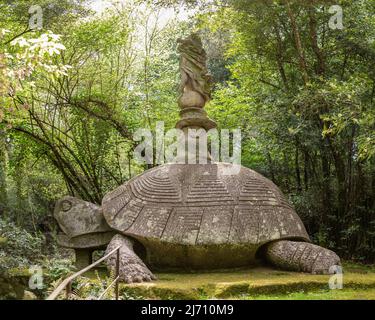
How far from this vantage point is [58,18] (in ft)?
36.9

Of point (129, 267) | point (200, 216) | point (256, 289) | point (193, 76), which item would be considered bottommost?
point (256, 289)

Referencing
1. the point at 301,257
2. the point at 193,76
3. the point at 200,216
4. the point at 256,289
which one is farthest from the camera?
the point at 193,76

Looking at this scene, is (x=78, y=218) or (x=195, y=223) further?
(x=78, y=218)

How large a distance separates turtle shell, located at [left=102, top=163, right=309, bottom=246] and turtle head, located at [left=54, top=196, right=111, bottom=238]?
9.4 inches

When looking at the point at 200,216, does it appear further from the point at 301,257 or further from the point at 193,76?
the point at 193,76

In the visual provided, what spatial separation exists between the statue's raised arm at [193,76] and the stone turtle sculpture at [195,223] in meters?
1.11

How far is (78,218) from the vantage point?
7.78 m

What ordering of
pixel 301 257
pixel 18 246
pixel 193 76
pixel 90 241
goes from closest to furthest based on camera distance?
pixel 301 257
pixel 90 241
pixel 193 76
pixel 18 246

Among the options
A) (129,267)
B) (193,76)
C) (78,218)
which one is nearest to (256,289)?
(129,267)

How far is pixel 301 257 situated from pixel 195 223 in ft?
4.87

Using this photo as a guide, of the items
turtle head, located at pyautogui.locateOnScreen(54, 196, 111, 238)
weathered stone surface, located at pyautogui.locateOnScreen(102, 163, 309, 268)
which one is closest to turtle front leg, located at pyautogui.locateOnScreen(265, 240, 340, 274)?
weathered stone surface, located at pyautogui.locateOnScreen(102, 163, 309, 268)

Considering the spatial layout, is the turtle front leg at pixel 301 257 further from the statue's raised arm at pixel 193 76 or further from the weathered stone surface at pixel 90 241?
the statue's raised arm at pixel 193 76

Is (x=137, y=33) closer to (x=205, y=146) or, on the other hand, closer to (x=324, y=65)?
(x=324, y=65)

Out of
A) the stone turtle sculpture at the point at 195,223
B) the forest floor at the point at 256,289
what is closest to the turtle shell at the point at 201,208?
the stone turtle sculpture at the point at 195,223
